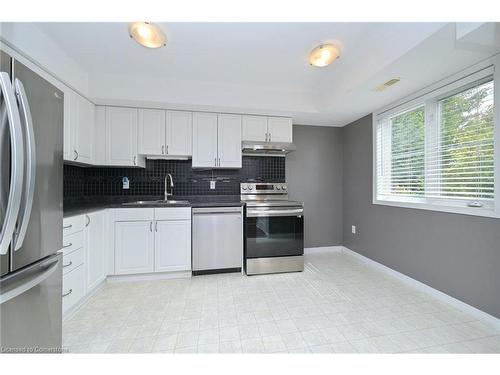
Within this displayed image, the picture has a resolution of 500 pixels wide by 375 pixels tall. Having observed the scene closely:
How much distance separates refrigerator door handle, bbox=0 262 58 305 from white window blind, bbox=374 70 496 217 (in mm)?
2978

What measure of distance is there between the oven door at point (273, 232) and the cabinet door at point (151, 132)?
1.44 meters

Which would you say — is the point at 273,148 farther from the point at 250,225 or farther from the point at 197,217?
the point at 197,217

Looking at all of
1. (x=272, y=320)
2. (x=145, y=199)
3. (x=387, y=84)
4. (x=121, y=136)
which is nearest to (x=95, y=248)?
(x=145, y=199)

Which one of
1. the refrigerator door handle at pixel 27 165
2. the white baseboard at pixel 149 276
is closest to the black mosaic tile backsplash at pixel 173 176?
the white baseboard at pixel 149 276

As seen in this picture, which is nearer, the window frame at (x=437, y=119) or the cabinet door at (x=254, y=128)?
the window frame at (x=437, y=119)

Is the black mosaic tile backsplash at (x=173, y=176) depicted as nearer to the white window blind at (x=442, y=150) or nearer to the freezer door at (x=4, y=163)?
the white window blind at (x=442, y=150)

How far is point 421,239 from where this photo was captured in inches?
88.7

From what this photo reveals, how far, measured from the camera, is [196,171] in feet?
10.2

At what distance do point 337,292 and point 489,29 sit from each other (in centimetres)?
227

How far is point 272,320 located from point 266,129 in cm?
232

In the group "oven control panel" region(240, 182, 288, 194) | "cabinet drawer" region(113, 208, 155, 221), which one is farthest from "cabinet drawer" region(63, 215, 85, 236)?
"oven control panel" region(240, 182, 288, 194)

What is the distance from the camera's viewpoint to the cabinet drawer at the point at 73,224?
5.45ft

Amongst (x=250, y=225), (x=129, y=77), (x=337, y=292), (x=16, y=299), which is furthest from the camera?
(x=250, y=225)
